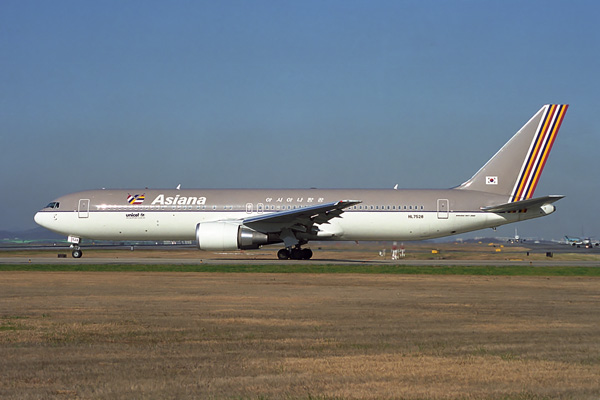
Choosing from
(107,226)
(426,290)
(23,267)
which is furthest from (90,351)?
(107,226)

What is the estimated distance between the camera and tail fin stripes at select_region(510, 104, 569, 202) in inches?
1404

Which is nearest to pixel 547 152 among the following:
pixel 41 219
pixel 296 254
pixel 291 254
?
pixel 296 254

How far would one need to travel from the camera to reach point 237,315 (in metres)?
12.3

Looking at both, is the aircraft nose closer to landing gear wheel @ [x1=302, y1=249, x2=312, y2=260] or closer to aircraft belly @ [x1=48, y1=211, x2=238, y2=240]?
aircraft belly @ [x1=48, y1=211, x2=238, y2=240]

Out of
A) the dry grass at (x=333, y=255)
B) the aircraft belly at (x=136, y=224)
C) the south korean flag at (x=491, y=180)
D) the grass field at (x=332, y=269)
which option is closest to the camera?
the grass field at (x=332, y=269)

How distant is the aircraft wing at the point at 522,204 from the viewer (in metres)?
32.3

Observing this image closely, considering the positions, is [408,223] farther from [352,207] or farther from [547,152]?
[547,152]

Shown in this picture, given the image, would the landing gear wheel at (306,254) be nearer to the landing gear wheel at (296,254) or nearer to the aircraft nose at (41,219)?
the landing gear wheel at (296,254)

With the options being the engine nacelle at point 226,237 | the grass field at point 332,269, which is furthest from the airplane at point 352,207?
the grass field at point 332,269

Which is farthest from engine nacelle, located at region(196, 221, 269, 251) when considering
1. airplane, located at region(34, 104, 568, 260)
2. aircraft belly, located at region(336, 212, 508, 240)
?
aircraft belly, located at region(336, 212, 508, 240)

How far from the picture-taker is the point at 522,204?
33.5 m

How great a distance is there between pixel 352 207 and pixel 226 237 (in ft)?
23.6

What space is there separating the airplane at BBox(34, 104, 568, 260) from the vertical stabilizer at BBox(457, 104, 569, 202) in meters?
0.05

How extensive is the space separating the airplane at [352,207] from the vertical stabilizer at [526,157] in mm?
54
